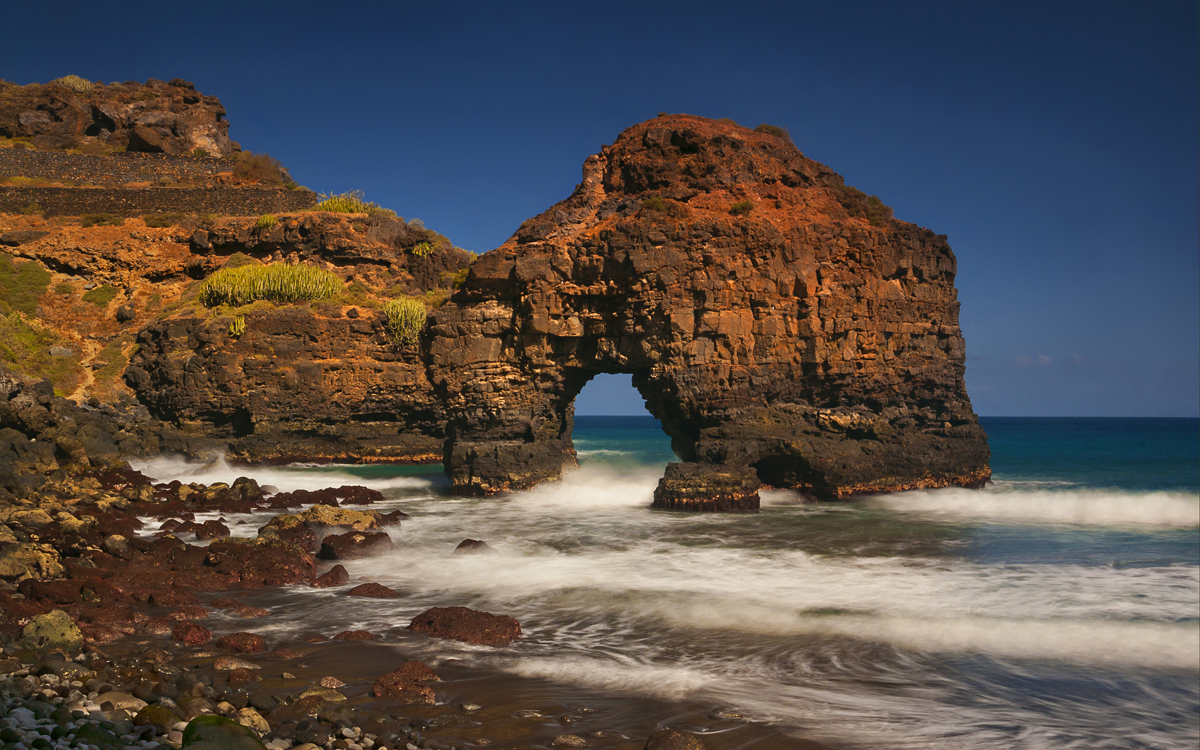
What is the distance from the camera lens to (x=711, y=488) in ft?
67.3

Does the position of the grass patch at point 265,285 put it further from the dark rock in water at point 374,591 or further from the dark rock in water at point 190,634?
the dark rock in water at point 190,634

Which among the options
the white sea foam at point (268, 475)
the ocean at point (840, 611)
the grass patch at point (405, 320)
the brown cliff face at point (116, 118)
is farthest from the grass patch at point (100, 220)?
the ocean at point (840, 611)

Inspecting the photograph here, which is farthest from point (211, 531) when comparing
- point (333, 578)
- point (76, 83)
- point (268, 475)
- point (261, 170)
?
point (76, 83)

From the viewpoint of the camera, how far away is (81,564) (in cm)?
1102

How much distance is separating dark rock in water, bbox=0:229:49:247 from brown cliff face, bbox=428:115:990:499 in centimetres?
2355

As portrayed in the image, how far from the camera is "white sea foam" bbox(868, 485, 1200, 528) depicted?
20.5 metres

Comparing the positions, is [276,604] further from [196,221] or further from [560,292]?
[196,221]

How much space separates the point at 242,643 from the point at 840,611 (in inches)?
306

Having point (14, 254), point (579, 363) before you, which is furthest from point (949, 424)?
point (14, 254)

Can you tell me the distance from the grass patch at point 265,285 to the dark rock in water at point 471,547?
18.7 m

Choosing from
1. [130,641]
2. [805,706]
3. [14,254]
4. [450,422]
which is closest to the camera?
[805,706]

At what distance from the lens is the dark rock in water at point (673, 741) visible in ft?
19.4

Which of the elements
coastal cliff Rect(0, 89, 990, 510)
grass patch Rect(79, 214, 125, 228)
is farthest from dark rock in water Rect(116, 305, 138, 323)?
grass patch Rect(79, 214, 125, 228)

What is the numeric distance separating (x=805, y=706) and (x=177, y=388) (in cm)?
2760
